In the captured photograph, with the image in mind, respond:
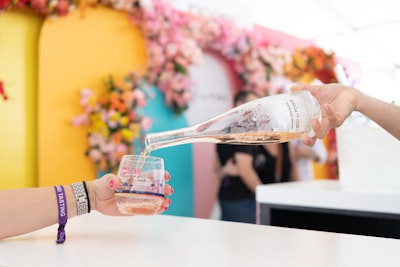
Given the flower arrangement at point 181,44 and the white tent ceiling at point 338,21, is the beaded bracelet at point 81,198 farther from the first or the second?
the white tent ceiling at point 338,21

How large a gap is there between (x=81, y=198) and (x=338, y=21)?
537 centimetres

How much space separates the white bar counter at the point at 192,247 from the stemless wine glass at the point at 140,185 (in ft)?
0.23

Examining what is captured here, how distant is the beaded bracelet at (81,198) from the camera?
1.08 m

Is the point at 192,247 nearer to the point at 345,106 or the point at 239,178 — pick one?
the point at 345,106

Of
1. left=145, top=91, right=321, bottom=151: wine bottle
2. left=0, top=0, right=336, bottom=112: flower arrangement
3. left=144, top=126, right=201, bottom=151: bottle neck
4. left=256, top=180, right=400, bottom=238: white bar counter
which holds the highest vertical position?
left=0, top=0, right=336, bottom=112: flower arrangement

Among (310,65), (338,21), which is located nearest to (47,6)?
(310,65)

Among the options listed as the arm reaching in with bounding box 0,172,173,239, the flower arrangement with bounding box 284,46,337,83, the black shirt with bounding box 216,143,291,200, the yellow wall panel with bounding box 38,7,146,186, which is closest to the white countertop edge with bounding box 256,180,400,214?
the arm reaching in with bounding box 0,172,173,239

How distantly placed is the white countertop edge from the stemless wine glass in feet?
2.68

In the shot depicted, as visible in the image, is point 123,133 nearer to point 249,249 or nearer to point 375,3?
point 249,249

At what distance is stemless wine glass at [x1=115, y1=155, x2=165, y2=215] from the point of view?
971mm

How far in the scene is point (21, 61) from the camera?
3109mm

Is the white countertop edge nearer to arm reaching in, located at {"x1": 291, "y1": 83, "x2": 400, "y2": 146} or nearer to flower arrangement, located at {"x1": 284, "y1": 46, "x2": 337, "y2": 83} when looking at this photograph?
arm reaching in, located at {"x1": 291, "y1": 83, "x2": 400, "y2": 146}

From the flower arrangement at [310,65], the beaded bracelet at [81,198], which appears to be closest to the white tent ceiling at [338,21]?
the flower arrangement at [310,65]

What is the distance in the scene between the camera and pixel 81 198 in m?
1.08
